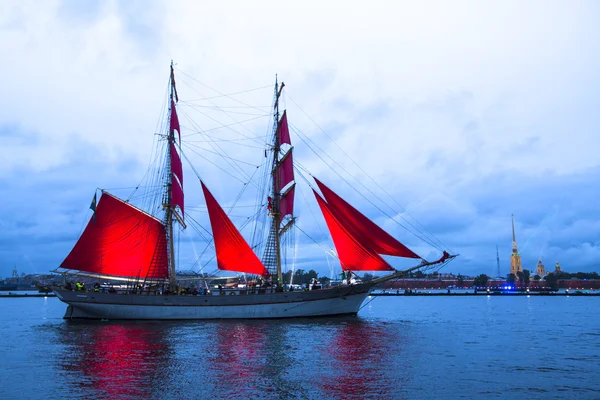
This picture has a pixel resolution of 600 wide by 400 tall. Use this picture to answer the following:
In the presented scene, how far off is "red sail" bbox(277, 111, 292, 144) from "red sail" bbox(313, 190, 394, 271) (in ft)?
31.0

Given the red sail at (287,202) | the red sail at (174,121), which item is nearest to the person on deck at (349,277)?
the red sail at (287,202)

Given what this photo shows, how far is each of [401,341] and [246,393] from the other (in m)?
17.5

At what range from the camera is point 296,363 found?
28.2 meters

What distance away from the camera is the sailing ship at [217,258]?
1970 inches

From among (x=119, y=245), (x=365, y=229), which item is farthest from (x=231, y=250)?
(x=365, y=229)

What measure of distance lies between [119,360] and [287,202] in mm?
28799

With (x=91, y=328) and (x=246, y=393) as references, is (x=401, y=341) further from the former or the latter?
(x=91, y=328)

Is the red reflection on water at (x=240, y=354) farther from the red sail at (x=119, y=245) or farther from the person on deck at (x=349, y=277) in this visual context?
the red sail at (x=119, y=245)

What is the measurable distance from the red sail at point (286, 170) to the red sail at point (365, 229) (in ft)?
19.1

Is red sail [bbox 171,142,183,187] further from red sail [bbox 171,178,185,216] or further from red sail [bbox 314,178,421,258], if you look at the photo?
red sail [bbox 314,178,421,258]

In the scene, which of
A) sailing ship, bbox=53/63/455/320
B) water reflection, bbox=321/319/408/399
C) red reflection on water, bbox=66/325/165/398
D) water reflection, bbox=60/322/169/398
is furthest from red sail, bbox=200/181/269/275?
water reflection, bbox=321/319/408/399

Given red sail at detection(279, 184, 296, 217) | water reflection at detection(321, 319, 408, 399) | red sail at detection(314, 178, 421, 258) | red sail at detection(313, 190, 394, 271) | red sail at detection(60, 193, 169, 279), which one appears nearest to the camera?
water reflection at detection(321, 319, 408, 399)

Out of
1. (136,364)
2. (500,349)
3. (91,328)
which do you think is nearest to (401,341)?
(500,349)

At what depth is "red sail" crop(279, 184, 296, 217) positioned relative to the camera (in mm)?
55875
